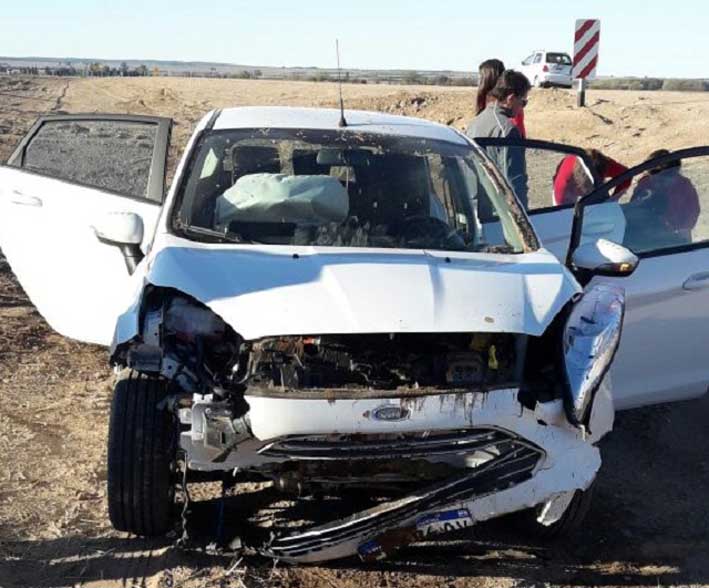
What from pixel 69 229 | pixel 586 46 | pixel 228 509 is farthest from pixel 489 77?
pixel 586 46

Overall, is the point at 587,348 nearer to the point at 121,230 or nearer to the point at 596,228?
the point at 596,228

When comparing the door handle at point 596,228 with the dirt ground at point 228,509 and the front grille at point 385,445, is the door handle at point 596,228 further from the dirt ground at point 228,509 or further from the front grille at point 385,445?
the front grille at point 385,445

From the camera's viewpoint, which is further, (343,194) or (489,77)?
(489,77)

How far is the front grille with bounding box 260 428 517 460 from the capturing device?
358 cm

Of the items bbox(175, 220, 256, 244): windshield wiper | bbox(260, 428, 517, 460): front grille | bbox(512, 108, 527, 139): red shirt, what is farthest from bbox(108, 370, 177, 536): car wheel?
bbox(512, 108, 527, 139): red shirt

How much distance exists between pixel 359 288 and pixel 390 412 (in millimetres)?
511

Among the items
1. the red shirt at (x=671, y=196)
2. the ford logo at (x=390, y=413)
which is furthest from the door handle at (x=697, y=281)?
the ford logo at (x=390, y=413)

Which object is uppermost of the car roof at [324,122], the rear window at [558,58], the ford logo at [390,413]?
the car roof at [324,122]

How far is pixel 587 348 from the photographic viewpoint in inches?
152

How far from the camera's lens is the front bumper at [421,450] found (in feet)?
11.6

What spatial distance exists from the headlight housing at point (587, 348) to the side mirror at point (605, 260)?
1.78ft

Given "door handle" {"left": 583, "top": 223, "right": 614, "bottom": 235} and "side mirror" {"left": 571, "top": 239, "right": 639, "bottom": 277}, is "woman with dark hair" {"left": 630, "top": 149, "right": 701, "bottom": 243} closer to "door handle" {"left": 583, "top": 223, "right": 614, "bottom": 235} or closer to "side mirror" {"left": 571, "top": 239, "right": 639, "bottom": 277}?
"door handle" {"left": 583, "top": 223, "right": 614, "bottom": 235}

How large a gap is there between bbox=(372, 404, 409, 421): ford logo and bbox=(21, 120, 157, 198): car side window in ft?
8.57

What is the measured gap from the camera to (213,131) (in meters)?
5.23
